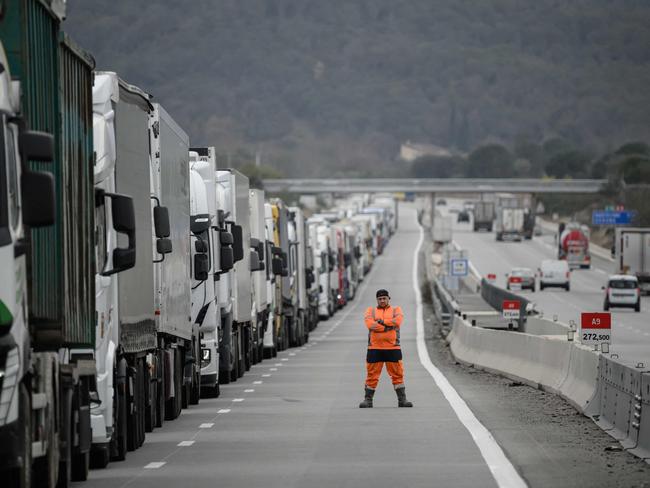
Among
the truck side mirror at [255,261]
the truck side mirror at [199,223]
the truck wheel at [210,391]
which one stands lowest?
the truck wheel at [210,391]

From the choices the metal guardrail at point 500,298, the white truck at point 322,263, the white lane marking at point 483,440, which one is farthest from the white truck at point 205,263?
the white truck at point 322,263

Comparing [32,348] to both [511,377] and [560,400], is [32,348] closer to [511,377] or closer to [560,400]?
[560,400]

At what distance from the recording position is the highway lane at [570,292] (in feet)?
159

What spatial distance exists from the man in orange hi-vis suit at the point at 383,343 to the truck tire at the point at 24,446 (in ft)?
38.2

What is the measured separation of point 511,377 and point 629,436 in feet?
42.9

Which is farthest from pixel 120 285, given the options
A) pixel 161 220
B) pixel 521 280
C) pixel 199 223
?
pixel 521 280

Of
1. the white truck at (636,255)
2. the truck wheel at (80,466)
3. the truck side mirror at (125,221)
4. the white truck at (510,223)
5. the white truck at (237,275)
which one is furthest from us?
the white truck at (510,223)

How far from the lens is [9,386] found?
34.3 ft

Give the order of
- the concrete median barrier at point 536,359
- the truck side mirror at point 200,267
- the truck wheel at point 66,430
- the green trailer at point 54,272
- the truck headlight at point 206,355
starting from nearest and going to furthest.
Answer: the green trailer at point 54,272 < the truck wheel at point 66,430 < the concrete median barrier at point 536,359 < the truck side mirror at point 200,267 < the truck headlight at point 206,355

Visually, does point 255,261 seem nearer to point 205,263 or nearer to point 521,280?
point 205,263

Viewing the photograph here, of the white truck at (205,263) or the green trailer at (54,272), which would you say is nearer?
the green trailer at (54,272)

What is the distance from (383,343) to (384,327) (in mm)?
213

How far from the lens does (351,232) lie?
317ft

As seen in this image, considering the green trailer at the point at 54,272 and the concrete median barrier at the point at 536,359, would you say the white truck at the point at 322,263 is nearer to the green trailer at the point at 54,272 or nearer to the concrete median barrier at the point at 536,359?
the concrete median barrier at the point at 536,359
